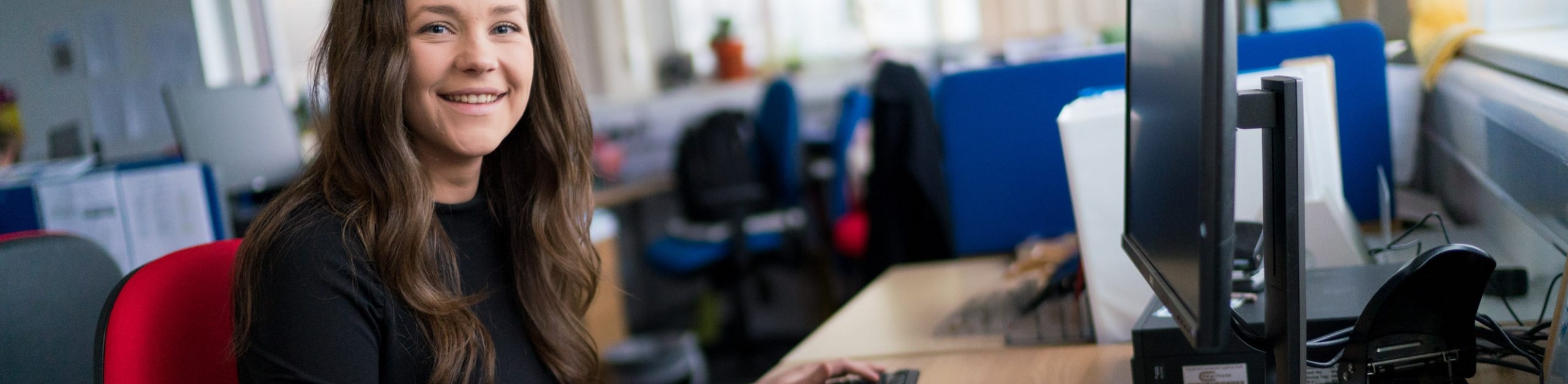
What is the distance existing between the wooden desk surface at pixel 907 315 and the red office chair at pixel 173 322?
68 centimetres

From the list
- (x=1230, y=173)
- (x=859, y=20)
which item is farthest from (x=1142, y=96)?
(x=859, y=20)

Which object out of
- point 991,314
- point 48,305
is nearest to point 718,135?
point 991,314

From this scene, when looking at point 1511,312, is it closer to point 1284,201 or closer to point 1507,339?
point 1507,339

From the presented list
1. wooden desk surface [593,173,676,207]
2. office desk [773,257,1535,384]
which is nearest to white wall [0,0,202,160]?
wooden desk surface [593,173,676,207]

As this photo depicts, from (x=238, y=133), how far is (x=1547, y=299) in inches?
115

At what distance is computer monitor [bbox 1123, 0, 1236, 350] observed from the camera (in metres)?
0.65

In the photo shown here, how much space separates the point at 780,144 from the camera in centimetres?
413

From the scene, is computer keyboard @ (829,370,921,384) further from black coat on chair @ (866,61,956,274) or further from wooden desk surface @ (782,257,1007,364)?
black coat on chair @ (866,61,956,274)

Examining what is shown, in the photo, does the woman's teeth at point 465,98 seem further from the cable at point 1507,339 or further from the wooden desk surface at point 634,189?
the wooden desk surface at point 634,189

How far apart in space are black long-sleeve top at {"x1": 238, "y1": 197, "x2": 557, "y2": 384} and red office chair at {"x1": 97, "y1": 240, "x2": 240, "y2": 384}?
10 cm

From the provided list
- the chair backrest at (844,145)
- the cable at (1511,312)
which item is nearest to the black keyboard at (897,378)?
the cable at (1511,312)

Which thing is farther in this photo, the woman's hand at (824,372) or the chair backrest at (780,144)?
the chair backrest at (780,144)

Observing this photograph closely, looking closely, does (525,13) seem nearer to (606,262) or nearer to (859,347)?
(859,347)

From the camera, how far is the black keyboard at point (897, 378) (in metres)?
1.24
